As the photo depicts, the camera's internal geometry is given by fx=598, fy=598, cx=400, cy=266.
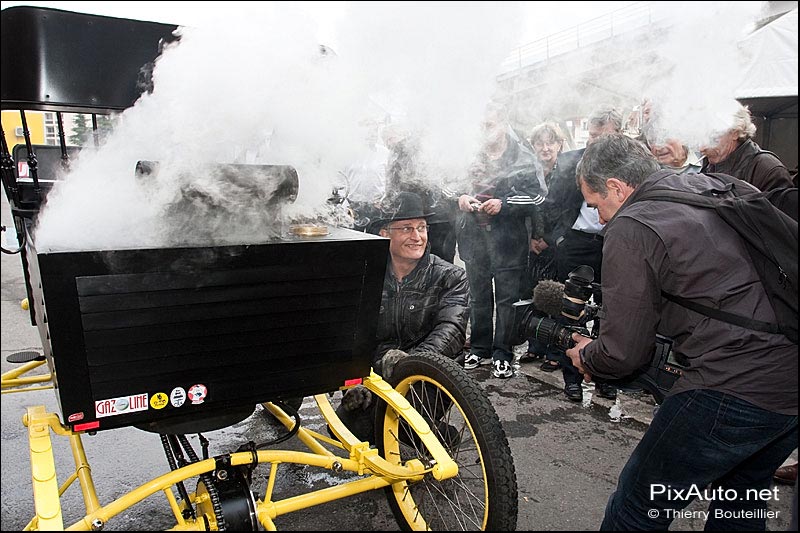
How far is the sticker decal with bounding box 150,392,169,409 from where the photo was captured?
178 cm

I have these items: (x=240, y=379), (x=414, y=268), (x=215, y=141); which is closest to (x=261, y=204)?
(x=215, y=141)

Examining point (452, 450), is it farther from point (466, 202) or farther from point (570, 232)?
point (570, 232)

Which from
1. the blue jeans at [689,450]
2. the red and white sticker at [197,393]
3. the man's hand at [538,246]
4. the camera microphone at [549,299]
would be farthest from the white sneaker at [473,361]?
the red and white sticker at [197,393]

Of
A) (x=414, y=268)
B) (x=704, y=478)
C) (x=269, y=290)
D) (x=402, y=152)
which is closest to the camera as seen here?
(x=269, y=290)

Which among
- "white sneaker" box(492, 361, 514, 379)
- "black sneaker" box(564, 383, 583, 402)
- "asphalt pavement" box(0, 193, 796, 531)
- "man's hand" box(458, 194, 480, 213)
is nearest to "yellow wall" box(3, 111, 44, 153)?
"asphalt pavement" box(0, 193, 796, 531)

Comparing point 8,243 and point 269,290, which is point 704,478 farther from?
point 8,243

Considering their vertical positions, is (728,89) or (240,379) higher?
(728,89)

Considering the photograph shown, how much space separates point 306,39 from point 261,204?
634 millimetres

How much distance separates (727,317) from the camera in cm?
187

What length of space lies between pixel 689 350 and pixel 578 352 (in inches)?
15.6

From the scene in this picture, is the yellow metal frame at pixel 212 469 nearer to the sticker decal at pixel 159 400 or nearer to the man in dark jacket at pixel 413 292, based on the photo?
the sticker decal at pixel 159 400

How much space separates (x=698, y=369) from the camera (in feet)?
6.39

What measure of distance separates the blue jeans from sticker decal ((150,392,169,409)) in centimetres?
154

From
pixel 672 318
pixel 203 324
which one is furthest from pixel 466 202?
pixel 203 324
